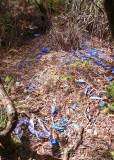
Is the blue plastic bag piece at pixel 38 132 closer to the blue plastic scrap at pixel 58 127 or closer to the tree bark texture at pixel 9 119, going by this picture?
the blue plastic scrap at pixel 58 127

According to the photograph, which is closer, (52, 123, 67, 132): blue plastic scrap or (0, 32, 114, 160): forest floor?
(0, 32, 114, 160): forest floor

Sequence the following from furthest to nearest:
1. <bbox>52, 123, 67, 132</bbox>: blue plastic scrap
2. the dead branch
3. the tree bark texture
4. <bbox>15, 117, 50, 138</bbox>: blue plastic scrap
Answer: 1. <bbox>52, 123, 67, 132</bbox>: blue plastic scrap
2. <bbox>15, 117, 50, 138</bbox>: blue plastic scrap
3. the dead branch
4. the tree bark texture

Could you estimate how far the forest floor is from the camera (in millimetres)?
1848

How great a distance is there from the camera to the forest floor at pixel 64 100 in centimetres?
185

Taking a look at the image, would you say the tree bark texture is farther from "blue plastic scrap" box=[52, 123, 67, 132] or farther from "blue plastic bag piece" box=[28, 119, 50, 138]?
"blue plastic scrap" box=[52, 123, 67, 132]

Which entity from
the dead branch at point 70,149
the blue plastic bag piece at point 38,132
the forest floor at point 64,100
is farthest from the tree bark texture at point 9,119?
the dead branch at point 70,149

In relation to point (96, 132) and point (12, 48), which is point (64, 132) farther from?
point (12, 48)

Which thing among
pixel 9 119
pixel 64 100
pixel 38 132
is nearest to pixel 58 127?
pixel 38 132

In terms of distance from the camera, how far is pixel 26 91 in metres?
2.60

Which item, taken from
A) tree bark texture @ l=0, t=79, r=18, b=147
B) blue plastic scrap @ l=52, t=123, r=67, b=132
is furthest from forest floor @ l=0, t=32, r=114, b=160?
tree bark texture @ l=0, t=79, r=18, b=147

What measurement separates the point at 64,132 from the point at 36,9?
12.5 ft

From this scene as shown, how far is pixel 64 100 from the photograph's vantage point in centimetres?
239

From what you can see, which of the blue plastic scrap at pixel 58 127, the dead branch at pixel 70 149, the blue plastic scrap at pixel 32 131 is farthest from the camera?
the blue plastic scrap at pixel 58 127

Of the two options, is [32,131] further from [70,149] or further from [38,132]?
[70,149]
